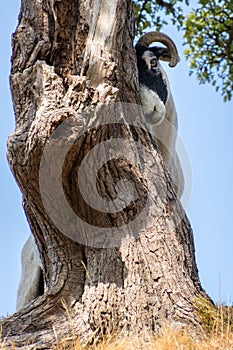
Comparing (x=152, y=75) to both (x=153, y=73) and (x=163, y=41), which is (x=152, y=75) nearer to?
(x=153, y=73)

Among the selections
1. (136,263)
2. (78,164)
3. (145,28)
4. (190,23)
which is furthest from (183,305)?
(190,23)

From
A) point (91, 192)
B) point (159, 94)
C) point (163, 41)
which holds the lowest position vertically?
point (91, 192)

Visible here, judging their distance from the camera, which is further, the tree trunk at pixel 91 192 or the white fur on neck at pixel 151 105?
the white fur on neck at pixel 151 105

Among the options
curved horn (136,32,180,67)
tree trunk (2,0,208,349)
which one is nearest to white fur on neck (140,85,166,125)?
tree trunk (2,0,208,349)

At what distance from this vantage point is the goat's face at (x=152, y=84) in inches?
218

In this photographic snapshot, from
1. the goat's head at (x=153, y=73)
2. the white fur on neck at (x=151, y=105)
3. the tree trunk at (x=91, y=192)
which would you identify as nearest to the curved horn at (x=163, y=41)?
the goat's head at (x=153, y=73)

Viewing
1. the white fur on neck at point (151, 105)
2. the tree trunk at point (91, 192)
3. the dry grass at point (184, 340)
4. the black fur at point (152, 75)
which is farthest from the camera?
the black fur at point (152, 75)

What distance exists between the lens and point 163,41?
19.9 ft

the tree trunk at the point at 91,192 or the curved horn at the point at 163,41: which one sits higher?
the curved horn at the point at 163,41

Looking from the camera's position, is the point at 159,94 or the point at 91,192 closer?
the point at 91,192

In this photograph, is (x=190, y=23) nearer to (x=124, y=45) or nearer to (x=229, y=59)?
(x=229, y=59)

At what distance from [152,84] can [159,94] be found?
14cm

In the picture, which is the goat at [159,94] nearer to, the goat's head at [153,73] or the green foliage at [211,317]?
the goat's head at [153,73]

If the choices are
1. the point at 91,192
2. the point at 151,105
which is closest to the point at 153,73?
the point at 151,105
